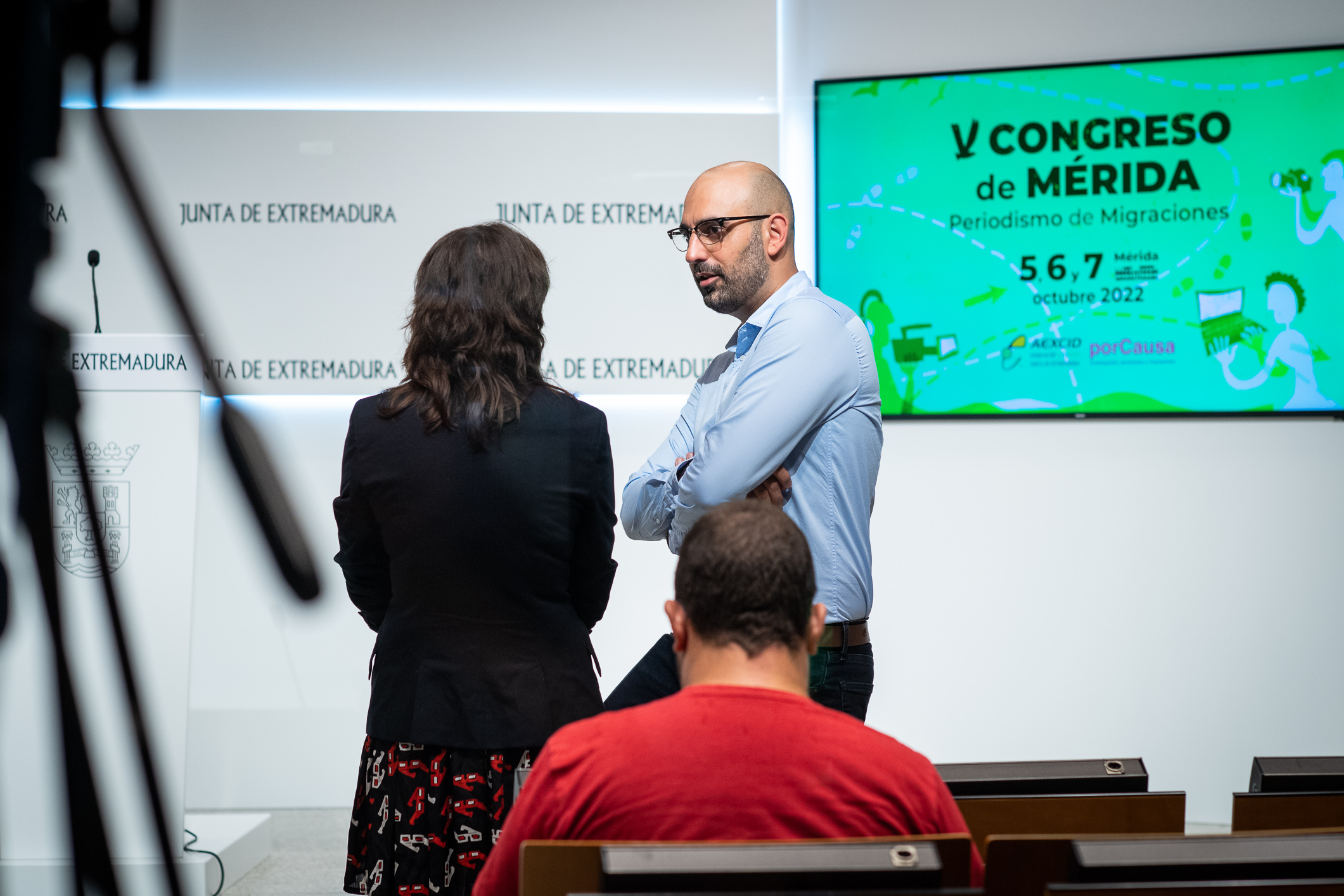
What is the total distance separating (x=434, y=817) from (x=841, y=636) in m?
0.73

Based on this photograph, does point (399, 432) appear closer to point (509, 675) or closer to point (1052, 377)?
point (509, 675)

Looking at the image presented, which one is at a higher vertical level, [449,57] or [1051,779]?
[449,57]

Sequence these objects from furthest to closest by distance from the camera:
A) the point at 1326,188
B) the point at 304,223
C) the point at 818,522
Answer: the point at 304,223, the point at 1326,188, the point at 818,522

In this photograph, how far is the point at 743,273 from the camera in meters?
2.02

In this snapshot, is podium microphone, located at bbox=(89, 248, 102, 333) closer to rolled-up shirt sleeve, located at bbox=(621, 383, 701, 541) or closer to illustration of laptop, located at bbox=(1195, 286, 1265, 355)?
rolled-up shirt sleeve, located at bbox=(621, 383, 701, 541)

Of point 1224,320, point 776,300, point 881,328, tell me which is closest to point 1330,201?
point 1224,320

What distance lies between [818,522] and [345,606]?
237 cm

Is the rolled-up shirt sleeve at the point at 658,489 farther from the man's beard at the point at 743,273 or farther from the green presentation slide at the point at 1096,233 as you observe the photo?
the green presentation slide at the point at 1096,233

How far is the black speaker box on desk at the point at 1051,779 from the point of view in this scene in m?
1.36

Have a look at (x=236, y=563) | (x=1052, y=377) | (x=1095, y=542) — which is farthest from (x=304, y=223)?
(x=1095, y=542)

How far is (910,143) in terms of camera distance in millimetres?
3537

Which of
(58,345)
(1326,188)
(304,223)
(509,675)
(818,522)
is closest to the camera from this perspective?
(509,675)

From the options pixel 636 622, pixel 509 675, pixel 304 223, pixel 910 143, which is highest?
pixel 910 143

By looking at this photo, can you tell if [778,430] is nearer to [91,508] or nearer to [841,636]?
[841,636]
